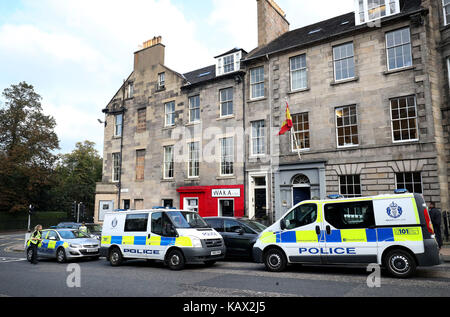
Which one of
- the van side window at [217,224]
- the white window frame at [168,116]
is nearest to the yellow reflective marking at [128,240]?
the van side window at [217,224]

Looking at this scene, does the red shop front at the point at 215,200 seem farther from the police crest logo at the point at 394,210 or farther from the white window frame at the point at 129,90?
the police crest logo at the point at 394,210

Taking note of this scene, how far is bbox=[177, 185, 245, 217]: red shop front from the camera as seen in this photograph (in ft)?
69.0

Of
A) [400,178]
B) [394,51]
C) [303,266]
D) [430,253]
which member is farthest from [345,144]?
[430,253]

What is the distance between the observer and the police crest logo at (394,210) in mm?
8430

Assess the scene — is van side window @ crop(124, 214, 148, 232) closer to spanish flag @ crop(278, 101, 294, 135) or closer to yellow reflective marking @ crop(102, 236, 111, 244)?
yellow reflective marking @ crop(102, 236, 111, 244)

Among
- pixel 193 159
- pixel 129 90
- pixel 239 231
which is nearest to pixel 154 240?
pixel 239 231

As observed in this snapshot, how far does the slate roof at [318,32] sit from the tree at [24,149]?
116 ft

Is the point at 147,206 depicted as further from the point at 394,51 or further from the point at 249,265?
the point at 394,51

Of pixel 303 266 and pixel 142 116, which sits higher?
pixel 142 116

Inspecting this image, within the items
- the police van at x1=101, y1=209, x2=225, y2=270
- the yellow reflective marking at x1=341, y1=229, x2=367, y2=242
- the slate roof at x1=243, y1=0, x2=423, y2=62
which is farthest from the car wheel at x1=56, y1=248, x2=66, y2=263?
the slate roof at x1=243, y1=0, x2=423, y2=62

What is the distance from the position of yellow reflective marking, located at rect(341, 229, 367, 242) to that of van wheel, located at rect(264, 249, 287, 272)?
185cm

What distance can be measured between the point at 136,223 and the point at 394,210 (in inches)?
328
